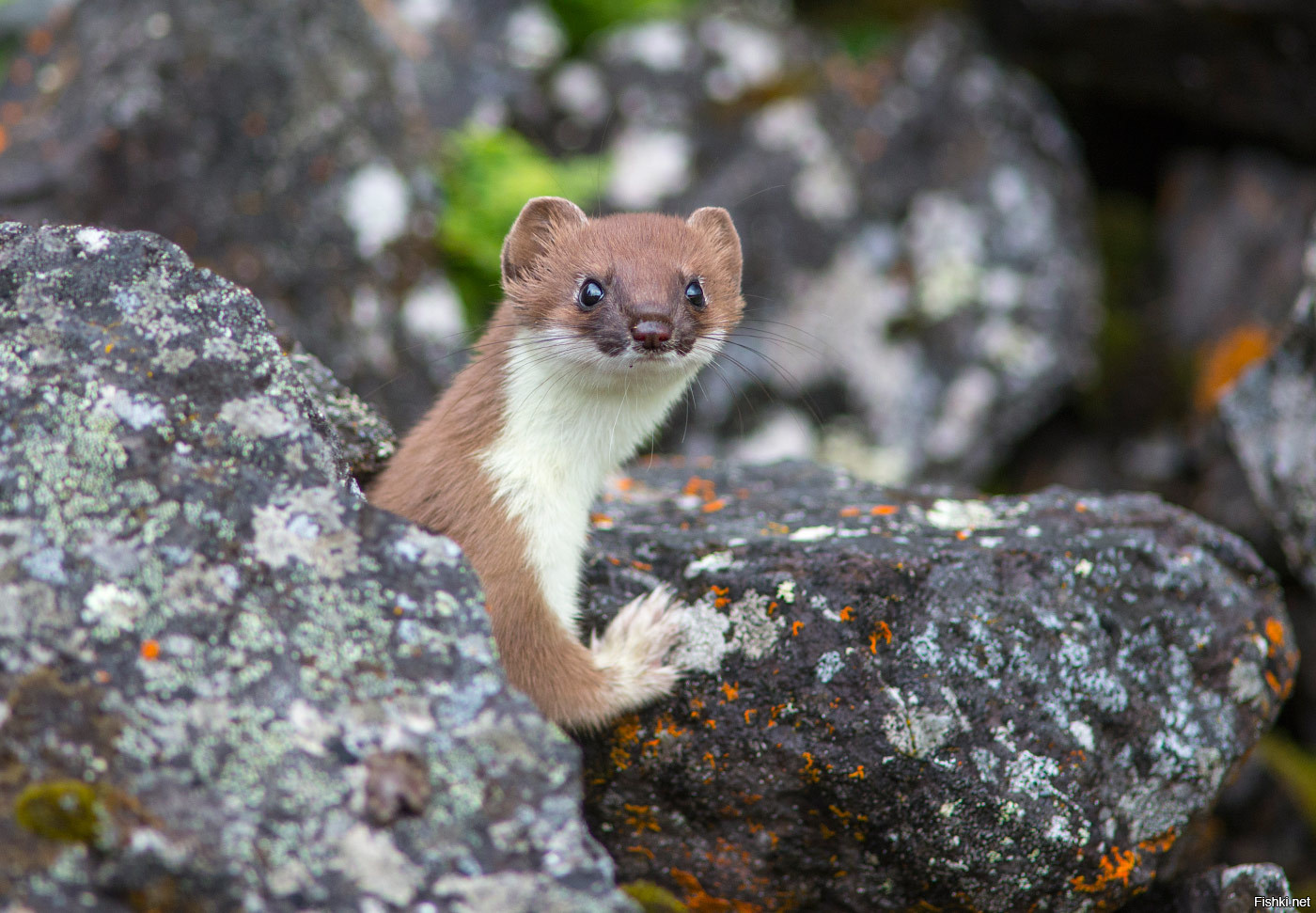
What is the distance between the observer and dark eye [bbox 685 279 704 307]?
586cm

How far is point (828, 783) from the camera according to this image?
5.02 meters

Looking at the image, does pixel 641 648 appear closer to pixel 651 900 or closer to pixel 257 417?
pixel 651 900

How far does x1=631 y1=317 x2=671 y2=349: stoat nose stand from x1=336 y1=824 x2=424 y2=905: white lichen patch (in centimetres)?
267

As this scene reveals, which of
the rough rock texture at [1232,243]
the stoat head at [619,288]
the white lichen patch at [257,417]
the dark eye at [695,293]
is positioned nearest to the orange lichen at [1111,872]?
the stoat head at [619,288]

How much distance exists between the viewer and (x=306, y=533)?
3.99m

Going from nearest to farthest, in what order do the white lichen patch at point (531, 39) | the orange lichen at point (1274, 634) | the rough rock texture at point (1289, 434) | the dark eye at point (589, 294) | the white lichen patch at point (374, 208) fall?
the dark eye at point (589, 294), the orange lichen at point (1274, 634), the rough rock texture at point (1289, 434), the white lichen patch at point (374, 208), the white lichen patch at point (531, 39)

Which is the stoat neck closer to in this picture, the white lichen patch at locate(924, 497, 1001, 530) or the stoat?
the stoat

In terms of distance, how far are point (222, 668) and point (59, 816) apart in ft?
2.02

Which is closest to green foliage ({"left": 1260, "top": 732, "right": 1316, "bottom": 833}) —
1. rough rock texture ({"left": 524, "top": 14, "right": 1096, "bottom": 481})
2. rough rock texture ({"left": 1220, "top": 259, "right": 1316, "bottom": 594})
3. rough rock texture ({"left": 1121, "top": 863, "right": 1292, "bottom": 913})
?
rough rock texture ({"left": 1220, "top": 259, "right": 1316, "bottom": 594})

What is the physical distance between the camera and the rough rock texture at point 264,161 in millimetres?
8930

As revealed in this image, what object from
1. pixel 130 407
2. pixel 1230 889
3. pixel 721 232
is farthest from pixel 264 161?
pixel 1230 889

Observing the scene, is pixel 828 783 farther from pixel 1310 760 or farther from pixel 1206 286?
pixel 1206 286

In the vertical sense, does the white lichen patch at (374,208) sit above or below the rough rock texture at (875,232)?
above

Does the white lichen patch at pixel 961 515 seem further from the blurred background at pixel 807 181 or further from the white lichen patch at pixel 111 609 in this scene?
the white lichen patch at pixel 111 609
